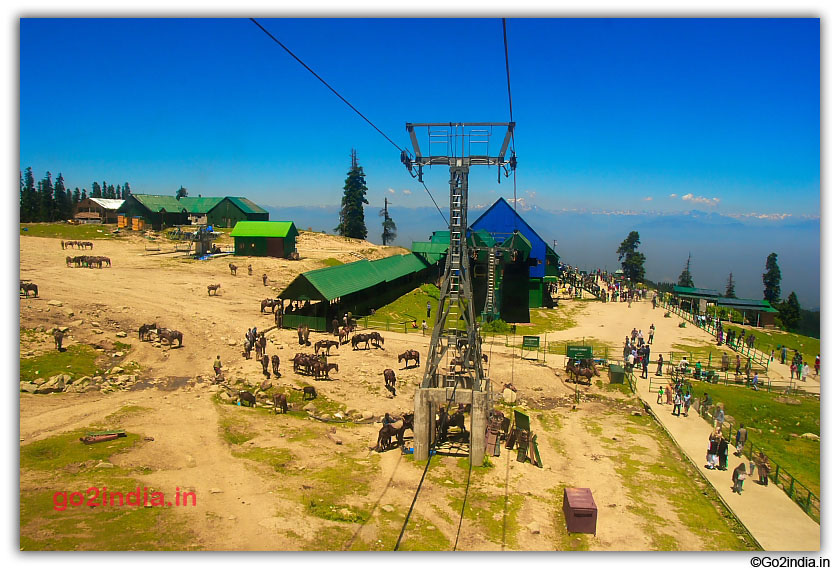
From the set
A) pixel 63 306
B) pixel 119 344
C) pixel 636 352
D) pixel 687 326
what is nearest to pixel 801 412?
pixel 636 352

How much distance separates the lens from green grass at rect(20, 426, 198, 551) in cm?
1208

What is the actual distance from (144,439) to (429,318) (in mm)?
31643

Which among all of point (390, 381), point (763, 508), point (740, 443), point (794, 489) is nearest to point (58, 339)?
point (390, 381)

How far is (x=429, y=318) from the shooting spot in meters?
48.7

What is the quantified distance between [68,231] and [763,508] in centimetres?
8709

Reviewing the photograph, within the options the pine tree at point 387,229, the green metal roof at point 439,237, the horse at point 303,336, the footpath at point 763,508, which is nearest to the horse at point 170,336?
the horse at point 303,336

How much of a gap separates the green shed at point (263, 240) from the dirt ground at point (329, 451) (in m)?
28.3

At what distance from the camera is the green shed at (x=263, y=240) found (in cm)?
6825

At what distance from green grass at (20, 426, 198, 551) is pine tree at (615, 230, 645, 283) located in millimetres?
106138

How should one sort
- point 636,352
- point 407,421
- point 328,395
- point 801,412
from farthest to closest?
point 636,352 < point 801,412 < point 328,395 < point 407,421

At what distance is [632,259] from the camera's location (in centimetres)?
11044

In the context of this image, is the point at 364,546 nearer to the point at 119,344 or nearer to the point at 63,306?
the point at 119,344

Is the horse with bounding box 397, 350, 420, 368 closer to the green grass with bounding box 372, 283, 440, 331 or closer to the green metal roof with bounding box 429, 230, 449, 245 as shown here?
the green grass with bounding box 372, 283, 440, 331

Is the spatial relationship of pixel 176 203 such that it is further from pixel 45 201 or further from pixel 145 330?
pixel 145 330
